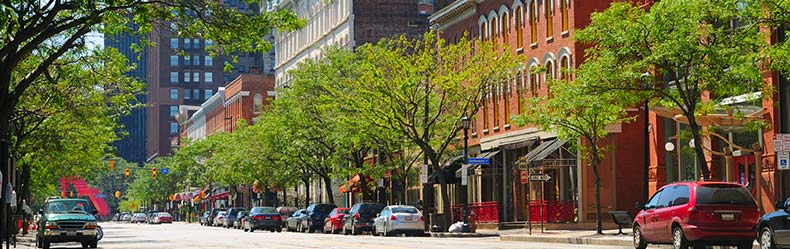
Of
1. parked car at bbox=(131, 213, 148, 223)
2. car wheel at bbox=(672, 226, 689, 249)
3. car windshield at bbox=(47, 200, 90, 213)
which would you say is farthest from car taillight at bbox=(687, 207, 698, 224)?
parked car at bbox=(131, 213, 148, 223)

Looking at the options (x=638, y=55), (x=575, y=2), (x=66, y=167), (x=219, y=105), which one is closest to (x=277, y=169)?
(x=66, y=167)

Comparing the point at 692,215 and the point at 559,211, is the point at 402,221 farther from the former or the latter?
the point at 692,215

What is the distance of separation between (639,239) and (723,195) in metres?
3.54

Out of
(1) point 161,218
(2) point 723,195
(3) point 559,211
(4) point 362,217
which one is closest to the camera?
(2) point 723,195

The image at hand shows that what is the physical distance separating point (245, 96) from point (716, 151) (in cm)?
9270

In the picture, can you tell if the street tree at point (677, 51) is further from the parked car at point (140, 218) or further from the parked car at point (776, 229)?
the parked car at point (140, 218)

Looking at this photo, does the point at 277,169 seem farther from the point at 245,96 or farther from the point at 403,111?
the point at 245,96

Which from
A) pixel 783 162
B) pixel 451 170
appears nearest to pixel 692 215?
pixel 783 162

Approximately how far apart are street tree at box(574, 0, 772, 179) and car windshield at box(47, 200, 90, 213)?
16392 millimetres

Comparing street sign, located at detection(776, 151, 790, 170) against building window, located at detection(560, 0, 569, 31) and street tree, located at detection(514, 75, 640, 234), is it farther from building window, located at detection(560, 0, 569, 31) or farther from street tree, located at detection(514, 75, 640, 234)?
building window, located at detection(560, 0, 569, 31)

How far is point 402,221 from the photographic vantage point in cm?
5131

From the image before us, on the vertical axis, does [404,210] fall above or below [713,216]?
above

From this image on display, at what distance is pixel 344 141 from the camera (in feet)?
207

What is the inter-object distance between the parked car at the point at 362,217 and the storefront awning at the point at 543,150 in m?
7.20
